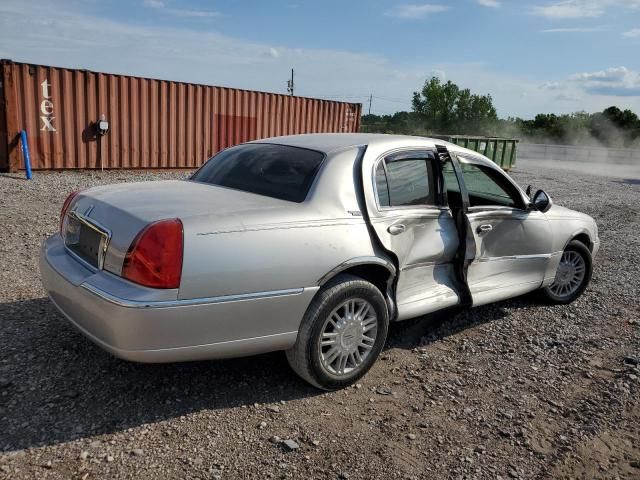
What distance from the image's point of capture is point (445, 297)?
393cm

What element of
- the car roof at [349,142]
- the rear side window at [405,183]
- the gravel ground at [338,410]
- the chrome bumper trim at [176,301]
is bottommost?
the gravel ground at [338,410]

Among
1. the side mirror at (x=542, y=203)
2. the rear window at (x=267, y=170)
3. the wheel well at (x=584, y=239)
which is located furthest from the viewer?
the wheel well at (x=584, y=239)

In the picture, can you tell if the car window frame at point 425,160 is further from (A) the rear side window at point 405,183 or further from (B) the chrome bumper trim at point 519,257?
(B) the chrome bumper trim at point 519,257

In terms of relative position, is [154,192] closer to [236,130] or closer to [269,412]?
[269,412]

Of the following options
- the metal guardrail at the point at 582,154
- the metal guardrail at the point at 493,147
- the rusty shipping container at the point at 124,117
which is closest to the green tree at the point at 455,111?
the metal guardrail at the point at 582,154

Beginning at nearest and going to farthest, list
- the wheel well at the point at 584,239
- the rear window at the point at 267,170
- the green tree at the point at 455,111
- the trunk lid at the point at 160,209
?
the trunk lid at the point at 160,209
the rear window at the point at 267,170
the wheel well at the point at 584,239
the green tree at the point at 455,111

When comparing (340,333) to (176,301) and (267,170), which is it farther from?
(267,170)

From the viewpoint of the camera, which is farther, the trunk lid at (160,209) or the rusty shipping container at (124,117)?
the rusty shipping container at (124,117)

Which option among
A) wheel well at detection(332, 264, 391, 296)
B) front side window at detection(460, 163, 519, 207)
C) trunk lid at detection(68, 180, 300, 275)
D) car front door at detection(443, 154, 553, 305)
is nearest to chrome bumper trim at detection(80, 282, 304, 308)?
trunk lid at detection(68, 180, 300, 275)

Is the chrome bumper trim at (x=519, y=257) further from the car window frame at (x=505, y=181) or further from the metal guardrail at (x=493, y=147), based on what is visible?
the metal guardrail at (x=493, y=147)

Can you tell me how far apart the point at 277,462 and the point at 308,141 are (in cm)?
220

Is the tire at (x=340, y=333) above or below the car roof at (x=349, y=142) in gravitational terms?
below

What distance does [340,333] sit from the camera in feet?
10.7

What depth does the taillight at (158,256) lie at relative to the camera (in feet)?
8.63
